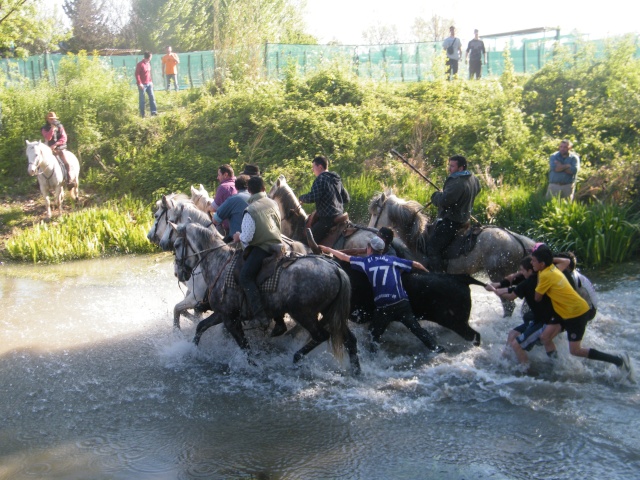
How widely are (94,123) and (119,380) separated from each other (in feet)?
53.7

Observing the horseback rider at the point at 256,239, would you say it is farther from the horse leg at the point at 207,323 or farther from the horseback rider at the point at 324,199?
the horseback rider at the point at 324,199

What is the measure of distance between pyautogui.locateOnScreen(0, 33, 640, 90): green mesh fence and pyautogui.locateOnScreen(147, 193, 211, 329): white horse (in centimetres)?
1641

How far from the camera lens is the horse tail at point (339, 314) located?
25.9 feet

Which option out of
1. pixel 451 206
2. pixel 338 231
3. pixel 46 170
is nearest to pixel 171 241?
pixel 338 231

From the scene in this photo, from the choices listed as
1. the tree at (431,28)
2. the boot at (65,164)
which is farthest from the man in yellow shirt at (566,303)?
the tree at (431,28)

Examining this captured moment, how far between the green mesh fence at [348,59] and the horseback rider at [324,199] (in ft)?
53.0

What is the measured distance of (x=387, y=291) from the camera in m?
8.22

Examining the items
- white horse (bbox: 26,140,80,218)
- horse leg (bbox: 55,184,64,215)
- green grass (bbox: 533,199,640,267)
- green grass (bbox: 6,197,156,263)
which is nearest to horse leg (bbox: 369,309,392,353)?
green grass (bbox: 533,199,640,267)

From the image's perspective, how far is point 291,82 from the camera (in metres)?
22.9

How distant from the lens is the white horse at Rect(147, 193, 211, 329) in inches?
358

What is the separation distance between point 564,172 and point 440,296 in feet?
23.9

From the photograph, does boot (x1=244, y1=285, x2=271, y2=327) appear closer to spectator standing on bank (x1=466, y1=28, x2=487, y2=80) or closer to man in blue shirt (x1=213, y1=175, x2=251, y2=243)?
man in blue shirt (x1=213, y1=175, x2=251, y2=243)

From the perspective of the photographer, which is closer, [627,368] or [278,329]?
[627,368]

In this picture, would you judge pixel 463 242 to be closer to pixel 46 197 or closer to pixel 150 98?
pixel 46 197
